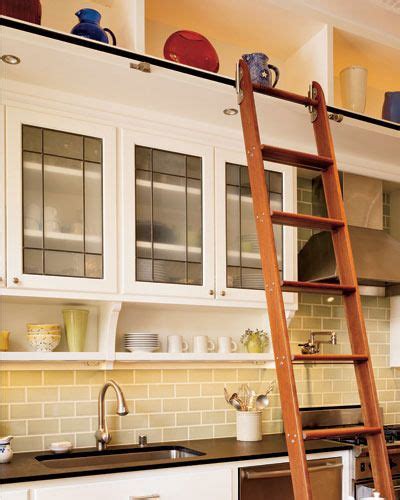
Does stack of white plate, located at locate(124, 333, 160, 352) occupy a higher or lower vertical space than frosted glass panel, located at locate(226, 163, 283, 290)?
lower

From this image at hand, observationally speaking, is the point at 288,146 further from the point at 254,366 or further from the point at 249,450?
the point at 249,450

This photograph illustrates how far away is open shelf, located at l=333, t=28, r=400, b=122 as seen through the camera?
3.93m

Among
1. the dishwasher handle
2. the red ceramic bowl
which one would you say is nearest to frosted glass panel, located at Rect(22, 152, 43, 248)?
the red ceramic bowl

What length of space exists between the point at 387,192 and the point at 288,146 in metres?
1.25

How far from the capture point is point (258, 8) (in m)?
3.60

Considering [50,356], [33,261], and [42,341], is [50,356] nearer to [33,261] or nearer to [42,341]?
[42,341]

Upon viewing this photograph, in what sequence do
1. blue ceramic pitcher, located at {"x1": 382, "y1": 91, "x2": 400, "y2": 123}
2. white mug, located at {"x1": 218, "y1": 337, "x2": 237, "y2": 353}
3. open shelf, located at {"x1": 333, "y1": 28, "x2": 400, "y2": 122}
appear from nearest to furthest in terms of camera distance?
white mug, located at {"x1": 218, "y1": 337, "x2": 237, "y2": 353} < open shelf, located at {"x1": 333, "y1": 28, "x2": 400, "y2": 122} < blue ceramic pitcher, located at {"x1": 382, "y1": 91, "x2": 400, "y2": 123}

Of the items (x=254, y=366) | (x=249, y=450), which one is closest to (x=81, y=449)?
(x=249, y=450)

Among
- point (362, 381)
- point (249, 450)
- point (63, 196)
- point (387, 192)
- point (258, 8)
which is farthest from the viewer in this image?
point (387, 192)

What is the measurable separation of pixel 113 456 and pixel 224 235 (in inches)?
50.3

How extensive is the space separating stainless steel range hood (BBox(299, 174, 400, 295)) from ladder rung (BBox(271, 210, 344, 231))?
3.70 feet

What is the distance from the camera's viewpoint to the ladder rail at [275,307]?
2287 millimetres

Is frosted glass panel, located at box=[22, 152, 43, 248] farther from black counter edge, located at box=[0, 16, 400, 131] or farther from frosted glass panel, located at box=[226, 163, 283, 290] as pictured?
frosted glass panel, located at box=[226, 163, 283, 290]

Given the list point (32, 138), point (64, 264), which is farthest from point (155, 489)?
point (32, 138)
